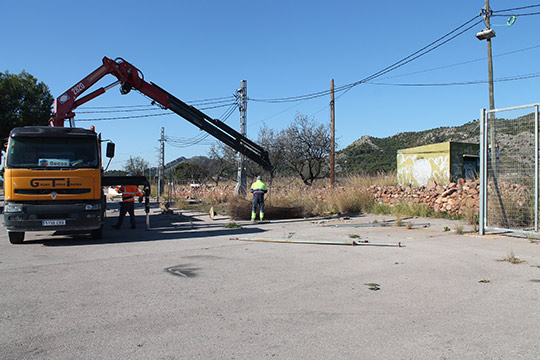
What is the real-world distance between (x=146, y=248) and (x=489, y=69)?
16037 mm

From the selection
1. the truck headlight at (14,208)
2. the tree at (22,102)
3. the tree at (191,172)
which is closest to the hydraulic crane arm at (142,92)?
the truck headlight at (14,208)

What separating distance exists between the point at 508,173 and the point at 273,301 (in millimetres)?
7654

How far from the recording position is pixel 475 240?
9.84 metres

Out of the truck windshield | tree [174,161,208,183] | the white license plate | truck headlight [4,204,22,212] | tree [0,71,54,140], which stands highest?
tree [0,71,54,140]

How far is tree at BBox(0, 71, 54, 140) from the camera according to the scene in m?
25.3

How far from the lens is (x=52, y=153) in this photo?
34.2 ft

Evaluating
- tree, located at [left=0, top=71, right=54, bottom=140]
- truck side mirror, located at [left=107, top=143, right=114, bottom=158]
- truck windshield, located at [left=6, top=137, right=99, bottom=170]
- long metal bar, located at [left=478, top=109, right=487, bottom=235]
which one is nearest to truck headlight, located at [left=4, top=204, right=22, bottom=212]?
truck windshield, located at [left=6, top=137, right=99, bottom=170]

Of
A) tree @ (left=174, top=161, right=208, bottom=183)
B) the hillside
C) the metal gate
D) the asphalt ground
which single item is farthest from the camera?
tree @ (left=174, top=161, right=208, bottom=183)

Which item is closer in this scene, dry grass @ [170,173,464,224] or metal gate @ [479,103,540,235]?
metal gate @ [479,103,540,235]

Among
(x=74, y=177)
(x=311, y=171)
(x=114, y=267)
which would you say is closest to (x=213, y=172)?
(x=311, y=171)

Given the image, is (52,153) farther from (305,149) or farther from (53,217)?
(305,149)

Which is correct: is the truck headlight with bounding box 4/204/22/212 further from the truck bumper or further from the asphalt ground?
the asphalt ground

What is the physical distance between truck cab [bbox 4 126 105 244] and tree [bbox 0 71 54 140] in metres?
17.2

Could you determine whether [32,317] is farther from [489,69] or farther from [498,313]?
[489,69]
